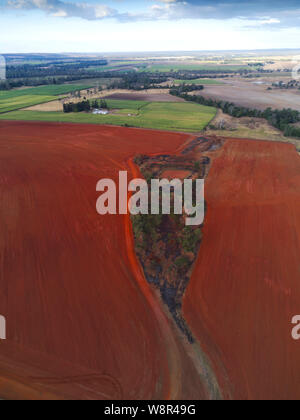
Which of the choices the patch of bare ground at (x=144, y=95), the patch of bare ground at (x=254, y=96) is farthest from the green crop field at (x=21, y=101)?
the patch of bare ground at (x=254, y=96)

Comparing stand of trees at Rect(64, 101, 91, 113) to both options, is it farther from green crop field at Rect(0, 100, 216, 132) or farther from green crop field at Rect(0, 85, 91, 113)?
green crop field at Rect(0, 85, 91, 113)

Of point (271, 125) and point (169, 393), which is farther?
point (271, 125)

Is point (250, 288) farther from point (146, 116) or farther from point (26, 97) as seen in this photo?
point (26, 97)

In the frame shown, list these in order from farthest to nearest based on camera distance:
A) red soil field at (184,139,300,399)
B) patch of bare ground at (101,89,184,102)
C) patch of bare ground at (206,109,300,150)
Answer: patch of bare ground at (101,89,184,102) < patch of bare ground at (206,109,300,150) < red soil field at (184,139,300,399)

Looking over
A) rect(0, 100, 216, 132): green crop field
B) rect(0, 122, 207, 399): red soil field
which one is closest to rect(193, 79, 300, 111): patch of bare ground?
rect(0, 100, 216, 132): green crop field

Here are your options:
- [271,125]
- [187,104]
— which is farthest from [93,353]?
[187,104]
